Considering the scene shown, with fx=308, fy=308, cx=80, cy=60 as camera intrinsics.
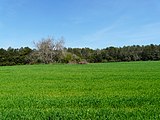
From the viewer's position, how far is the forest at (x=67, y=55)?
11905cm

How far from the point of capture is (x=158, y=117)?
11.3 m

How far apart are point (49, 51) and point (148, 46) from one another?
2251 inches

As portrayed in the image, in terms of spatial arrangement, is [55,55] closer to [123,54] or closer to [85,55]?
[85,55]

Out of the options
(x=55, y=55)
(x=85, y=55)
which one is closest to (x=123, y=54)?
(x=85, y=55)

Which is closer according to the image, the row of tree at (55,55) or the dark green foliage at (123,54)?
the row of tree at (55,55)

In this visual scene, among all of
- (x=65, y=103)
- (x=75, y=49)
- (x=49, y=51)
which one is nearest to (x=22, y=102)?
(x=65, y=103)

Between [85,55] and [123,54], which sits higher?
[123,54]

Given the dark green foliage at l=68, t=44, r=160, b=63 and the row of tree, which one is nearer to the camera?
the row of tree

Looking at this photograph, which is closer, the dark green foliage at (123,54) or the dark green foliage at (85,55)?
the dark green foliage at (85,55)

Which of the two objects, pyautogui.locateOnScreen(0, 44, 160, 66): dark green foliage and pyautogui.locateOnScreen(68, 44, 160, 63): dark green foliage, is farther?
pyautogui.locateOnScreen(68, 44, 160, 63): dark green foliage

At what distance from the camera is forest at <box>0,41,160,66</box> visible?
119 metres

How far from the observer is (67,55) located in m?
115

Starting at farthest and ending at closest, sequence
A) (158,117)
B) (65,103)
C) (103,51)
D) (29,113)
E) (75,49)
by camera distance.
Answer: (75,49) → (103,51) → (65,103) → (29,113) → (158,117)

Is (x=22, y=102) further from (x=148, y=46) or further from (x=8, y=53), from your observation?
(x=148, y=46)
